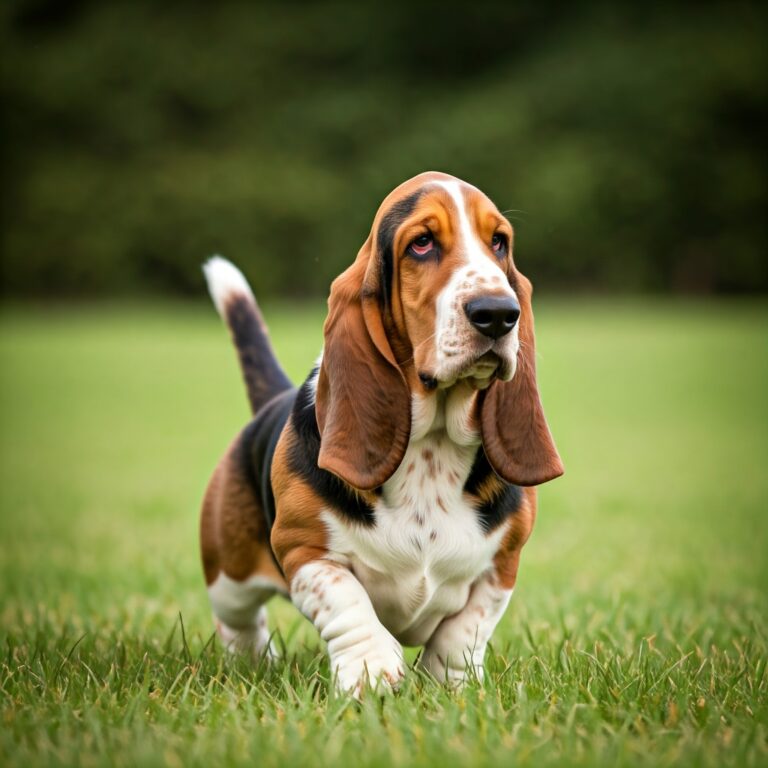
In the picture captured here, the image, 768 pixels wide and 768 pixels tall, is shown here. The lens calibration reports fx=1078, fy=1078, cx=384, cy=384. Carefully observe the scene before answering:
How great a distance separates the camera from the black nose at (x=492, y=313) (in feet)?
9.53

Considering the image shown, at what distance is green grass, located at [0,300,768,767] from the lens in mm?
2666

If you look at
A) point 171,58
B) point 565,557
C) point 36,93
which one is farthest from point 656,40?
point 565,557

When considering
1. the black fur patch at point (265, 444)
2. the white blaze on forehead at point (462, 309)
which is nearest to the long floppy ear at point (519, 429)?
the white blaze on forehead at point (462, 309)

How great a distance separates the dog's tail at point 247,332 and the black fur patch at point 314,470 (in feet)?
3.52

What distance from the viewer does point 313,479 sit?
10.8 feet

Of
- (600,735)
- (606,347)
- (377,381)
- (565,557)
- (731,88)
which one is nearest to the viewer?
(600,735)

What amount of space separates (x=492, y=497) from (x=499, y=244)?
30.6 inches

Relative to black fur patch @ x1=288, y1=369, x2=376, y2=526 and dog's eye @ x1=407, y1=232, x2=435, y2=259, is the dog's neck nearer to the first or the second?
black fur patch @ x1=288, y1=369, x2=376, y2=526

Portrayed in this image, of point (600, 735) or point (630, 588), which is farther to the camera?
point (630, 588)

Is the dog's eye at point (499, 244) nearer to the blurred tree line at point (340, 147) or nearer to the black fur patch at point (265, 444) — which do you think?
the black fur patch at point (265, 444)

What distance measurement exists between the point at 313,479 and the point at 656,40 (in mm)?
47076

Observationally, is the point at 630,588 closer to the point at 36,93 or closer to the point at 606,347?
the point at 606,347

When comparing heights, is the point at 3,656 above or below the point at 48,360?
above

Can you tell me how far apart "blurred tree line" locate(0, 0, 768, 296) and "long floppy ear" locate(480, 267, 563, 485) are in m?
36.5
